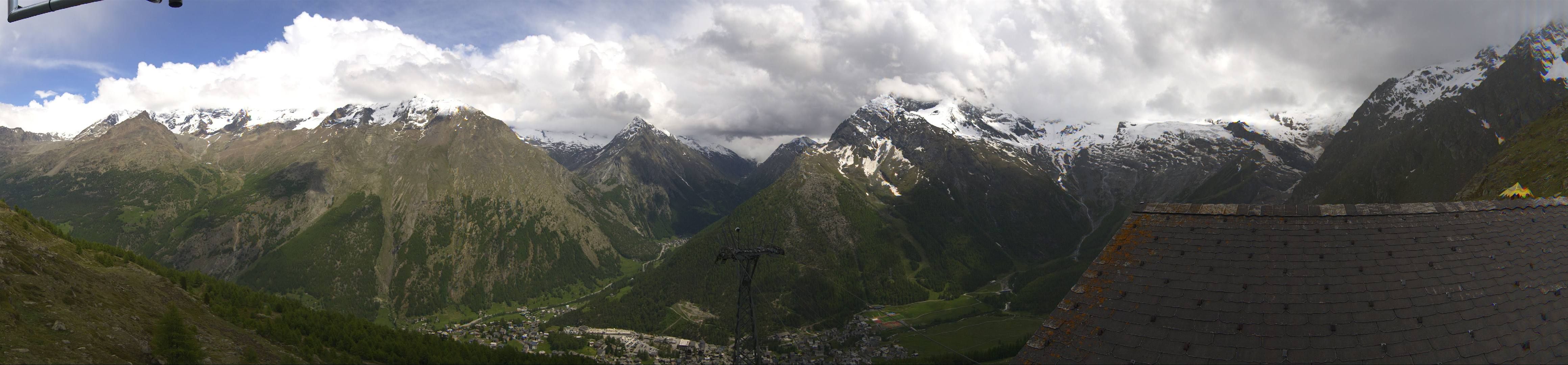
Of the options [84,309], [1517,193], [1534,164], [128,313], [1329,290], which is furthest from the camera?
[1534,164]

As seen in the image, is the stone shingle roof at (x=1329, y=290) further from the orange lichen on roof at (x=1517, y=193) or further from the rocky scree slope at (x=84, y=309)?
the rocky scree slope at (x=84, y=309)

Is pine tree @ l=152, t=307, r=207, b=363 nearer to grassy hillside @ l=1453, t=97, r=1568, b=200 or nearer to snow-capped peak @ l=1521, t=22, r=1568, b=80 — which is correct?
grassy hillside @ l=1453, t=97, r=1568, b=200

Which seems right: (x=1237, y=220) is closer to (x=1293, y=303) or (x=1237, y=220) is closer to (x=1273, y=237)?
(x=1273, y=237)

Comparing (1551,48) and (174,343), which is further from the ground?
(1551,48)

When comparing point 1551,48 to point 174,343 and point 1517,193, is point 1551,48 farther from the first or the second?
point 174,343

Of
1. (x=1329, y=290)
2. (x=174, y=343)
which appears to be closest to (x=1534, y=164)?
(x=1329, y=290)

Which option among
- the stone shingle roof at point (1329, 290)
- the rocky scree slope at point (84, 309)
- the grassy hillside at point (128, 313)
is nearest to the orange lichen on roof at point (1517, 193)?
the stone shingle roof at point (1329, 290)
